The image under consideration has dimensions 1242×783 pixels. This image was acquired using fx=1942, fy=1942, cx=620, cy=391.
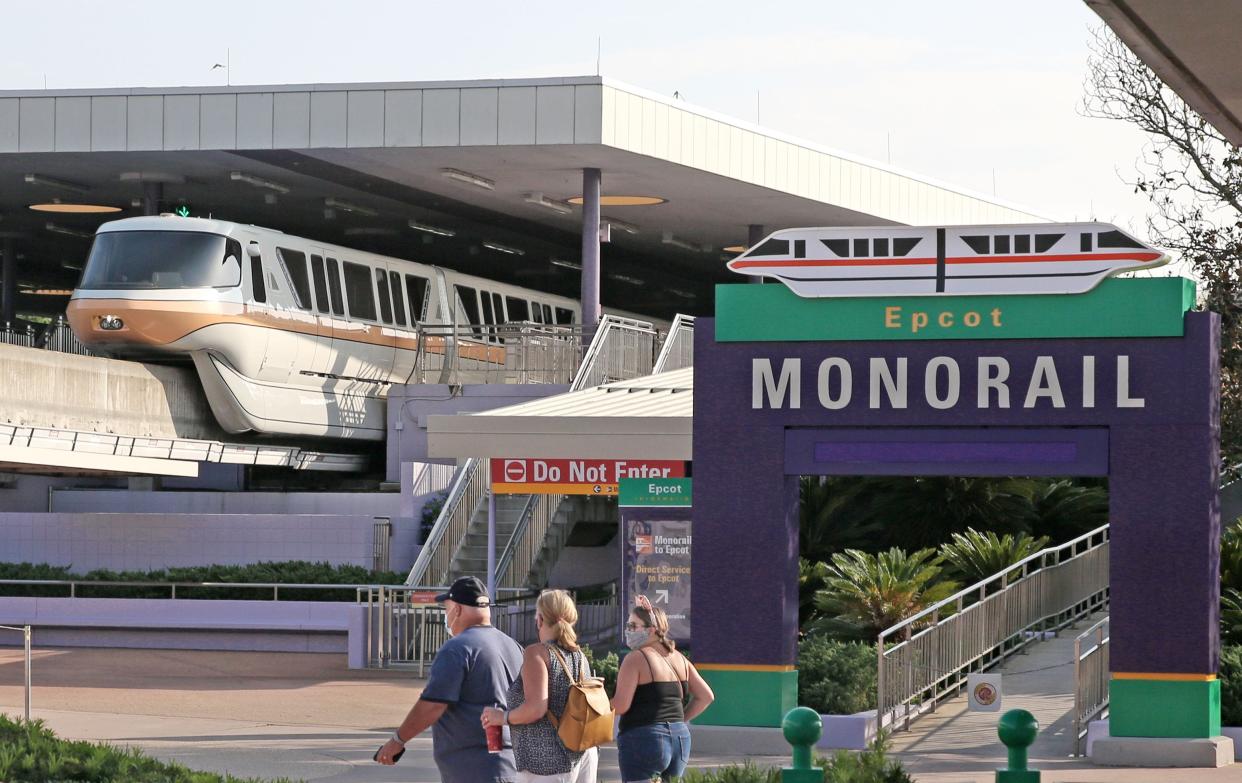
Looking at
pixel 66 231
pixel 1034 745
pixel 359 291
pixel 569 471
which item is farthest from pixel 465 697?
pixel 66 231

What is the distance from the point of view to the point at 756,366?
16.4 metres

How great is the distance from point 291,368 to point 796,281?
18084mm

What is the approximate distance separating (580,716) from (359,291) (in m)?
26.3

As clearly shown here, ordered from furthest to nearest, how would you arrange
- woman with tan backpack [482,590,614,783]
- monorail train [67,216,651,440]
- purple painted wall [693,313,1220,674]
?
monorail train [67,216,651,440], purple painted wall [693,313,1220,674], woman with tan backpack [482,590,614,783]

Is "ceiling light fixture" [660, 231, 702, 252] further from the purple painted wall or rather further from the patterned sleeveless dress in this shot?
the patterned sleeveless dress

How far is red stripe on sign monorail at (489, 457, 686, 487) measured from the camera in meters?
22.2

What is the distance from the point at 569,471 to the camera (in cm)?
2234

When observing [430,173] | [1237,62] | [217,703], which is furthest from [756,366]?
[430,173]

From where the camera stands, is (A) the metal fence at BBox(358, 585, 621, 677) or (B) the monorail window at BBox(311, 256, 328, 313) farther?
(B) the monorail window at BBox(311, 256, 328, 313)

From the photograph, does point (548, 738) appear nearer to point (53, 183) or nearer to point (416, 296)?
point (416, 296)

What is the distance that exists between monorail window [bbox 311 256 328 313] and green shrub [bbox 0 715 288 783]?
2149 cm

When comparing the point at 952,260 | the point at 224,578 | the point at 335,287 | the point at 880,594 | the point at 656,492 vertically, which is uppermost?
the point at 335,287

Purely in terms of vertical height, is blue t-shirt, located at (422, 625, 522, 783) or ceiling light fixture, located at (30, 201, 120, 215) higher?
ceiling light fixture, located at (30, 201, 120, 215)

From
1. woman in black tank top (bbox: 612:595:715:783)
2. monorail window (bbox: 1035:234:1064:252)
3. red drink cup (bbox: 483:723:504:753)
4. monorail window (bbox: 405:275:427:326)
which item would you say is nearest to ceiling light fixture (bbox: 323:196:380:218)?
monorail window (bbox: 405:275:427:326)
